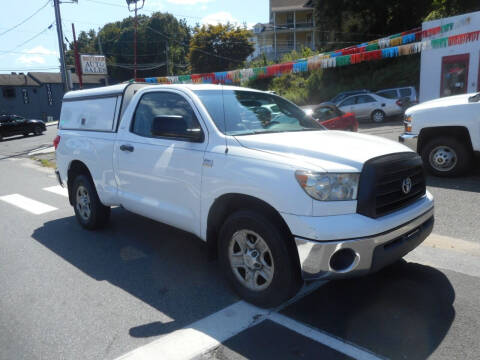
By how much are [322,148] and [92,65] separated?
23779 mm

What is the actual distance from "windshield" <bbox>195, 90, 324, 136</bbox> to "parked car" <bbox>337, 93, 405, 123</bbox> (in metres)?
15.0

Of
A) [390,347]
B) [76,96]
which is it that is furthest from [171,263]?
[76,96]

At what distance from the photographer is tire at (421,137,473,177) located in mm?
6988

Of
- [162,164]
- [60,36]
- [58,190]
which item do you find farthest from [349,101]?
[162,164]

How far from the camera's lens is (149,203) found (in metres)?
4.39

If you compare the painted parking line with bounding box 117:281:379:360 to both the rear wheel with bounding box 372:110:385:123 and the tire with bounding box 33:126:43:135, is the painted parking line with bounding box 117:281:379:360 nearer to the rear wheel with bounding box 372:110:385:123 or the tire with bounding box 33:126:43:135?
the rear wheel with bounding box 372:110:385:123

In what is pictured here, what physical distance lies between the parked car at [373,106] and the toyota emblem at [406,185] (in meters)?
16.1

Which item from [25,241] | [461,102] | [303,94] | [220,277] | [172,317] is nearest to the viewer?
[172,317]

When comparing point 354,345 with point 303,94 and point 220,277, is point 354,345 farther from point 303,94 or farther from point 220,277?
point 303,94

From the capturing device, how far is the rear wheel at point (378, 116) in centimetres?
1854

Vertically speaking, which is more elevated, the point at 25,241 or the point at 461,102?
the point at 461,102

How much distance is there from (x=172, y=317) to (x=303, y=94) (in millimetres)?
28519

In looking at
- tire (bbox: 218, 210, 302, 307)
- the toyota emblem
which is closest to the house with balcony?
the toyota emblem

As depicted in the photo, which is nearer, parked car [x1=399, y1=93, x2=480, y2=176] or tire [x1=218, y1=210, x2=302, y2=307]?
tire [x1=218, y1=210, x2=302, y2=307]
